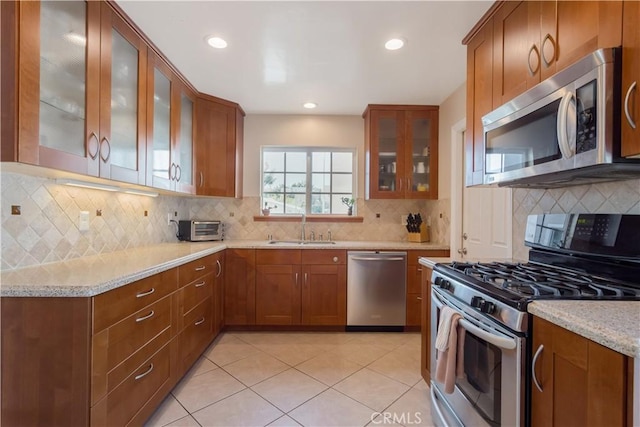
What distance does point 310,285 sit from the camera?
3098 mm

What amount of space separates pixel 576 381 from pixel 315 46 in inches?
89.3

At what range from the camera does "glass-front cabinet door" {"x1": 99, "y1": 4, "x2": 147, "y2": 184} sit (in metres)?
1.69

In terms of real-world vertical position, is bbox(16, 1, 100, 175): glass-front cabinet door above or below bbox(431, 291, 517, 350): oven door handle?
above

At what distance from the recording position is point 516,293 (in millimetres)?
1108

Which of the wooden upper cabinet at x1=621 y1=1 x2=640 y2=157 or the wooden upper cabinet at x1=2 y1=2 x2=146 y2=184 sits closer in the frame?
the wooden upper cabinet at x1=621 y1=1 x2=640 y2=157

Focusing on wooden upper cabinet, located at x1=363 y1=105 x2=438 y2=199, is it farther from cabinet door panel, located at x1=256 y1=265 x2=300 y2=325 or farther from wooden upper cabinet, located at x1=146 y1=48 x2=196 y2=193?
wooden upper cabinet, located at x1=146 y1=48 x2=196 y2=193

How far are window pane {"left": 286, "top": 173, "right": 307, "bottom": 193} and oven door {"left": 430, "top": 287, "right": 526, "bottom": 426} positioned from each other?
8.25 feet

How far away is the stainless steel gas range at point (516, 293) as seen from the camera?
1045mm

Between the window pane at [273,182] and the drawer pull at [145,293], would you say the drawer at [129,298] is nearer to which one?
the drawer pull at [145,293]

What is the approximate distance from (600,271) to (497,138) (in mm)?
805

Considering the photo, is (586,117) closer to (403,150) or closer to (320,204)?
(403,150)

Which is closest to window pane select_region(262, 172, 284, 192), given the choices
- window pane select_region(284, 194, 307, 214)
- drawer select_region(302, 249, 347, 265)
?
window pane select_region(284, 194, 307, 214)

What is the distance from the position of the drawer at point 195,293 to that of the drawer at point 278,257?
0.57m

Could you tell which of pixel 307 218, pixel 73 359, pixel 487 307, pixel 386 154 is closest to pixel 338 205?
pixel 307 218
